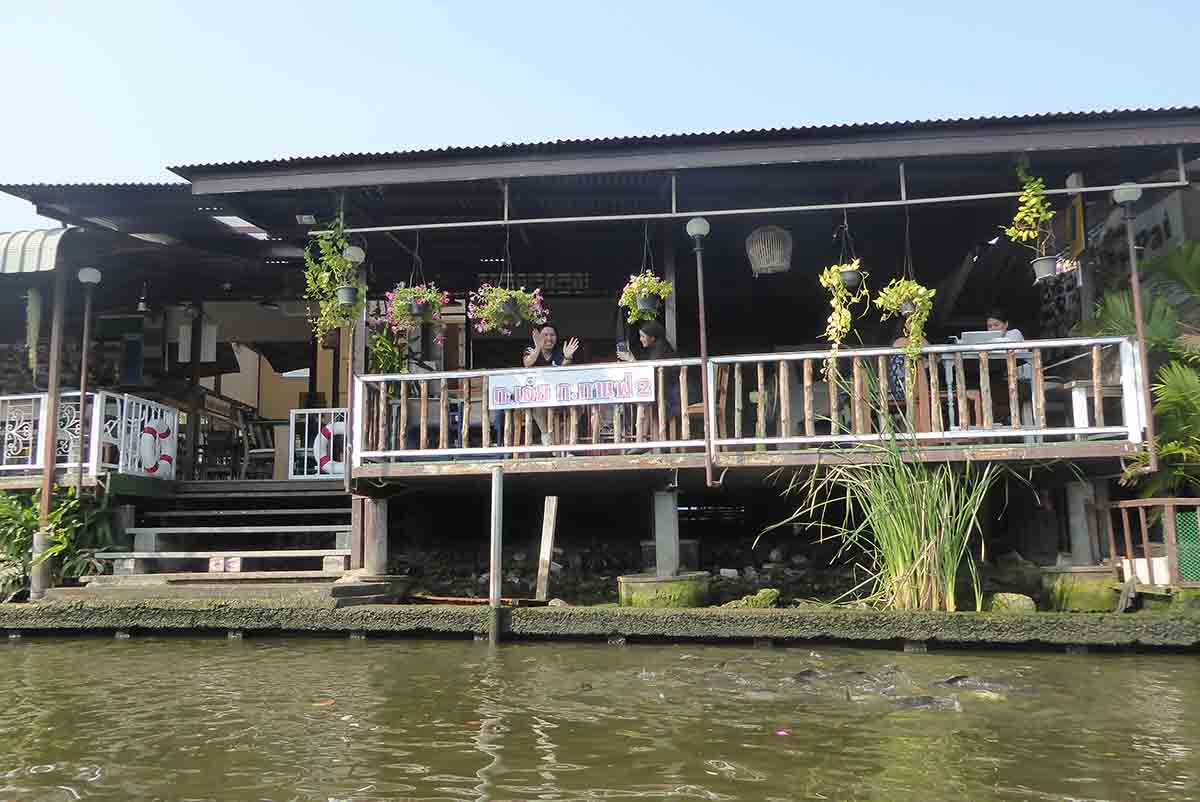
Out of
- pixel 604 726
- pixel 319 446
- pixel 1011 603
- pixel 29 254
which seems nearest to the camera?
pixel 604 726

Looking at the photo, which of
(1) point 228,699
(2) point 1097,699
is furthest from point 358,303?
(2) point 1097,699

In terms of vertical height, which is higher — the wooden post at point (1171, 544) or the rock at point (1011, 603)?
the wooden post at point (1171, 544)

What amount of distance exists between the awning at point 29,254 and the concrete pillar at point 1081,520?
33.7 feet

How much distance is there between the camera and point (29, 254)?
371 inches

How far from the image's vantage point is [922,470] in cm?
727

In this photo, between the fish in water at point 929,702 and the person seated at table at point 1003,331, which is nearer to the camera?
the fish in water at point 929,702

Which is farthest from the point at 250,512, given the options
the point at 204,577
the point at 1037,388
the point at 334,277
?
the point at 1037,388

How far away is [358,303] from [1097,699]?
22.8ft

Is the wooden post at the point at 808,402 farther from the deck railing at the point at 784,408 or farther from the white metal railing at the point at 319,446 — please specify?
the white metal railing at the point at 319,446

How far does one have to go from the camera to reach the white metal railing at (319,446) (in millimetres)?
11414

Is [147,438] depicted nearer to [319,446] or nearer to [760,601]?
[319,446]

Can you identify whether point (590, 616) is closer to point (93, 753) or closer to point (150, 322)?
point (93, 753)

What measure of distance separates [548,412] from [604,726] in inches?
165

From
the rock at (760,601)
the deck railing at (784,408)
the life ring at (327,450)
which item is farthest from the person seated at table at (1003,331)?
the life ring at (327,450)
